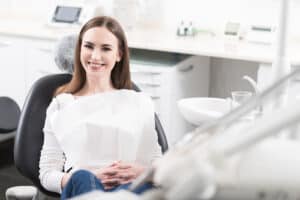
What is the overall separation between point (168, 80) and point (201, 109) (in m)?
0.96

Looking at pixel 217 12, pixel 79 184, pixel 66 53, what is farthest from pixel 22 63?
pixel 79 184

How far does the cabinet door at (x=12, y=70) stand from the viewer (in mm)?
3936

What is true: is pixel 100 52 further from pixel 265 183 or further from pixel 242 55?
pixel 265 183

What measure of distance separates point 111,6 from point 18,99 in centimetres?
88

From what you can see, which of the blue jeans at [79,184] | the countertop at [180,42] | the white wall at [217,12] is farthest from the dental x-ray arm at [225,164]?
the white wall at [217,12]

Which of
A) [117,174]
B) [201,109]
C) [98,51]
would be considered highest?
[98,51]

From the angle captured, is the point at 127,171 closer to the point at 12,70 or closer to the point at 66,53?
the point at 66,53

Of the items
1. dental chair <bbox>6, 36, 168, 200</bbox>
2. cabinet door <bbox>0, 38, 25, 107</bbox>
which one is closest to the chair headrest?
dental chair <bbox>6, 36, 168, 200</bbox>

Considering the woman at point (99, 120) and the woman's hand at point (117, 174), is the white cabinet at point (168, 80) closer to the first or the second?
the woman at point (99, 120)

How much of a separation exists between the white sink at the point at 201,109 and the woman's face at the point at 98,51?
376mm

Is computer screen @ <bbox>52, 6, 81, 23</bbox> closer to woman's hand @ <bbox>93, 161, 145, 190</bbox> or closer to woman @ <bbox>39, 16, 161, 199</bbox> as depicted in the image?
woman @ <bbox>39, 16, 161, 199</bbox>

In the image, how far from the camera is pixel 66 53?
94.8 inches

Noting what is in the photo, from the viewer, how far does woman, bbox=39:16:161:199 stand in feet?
6.95

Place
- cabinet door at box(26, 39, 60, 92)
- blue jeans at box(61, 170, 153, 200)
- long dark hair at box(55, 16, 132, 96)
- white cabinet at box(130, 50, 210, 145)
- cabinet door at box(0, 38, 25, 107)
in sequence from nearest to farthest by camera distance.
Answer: blue jeans at box(61, 170, 153, 200)
long dark hair at box(55, 16, 132, 96)
white cabinet at box(130, 50, 210, 145)
cabinet door at box(26, 39, 60, 92)
cabinet door at box(0, 38, 25, 107)
